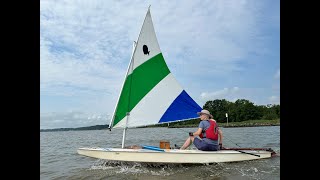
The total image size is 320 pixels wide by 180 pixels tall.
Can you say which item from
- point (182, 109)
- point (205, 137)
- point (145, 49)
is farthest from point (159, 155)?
point (145, 49)

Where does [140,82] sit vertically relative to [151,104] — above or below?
above

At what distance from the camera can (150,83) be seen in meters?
11.1

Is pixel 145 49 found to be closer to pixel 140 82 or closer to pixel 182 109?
pixel 140 82

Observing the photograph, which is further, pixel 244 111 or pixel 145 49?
pixel 244 111

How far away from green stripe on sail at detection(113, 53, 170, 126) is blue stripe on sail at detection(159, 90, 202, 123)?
1036 mm

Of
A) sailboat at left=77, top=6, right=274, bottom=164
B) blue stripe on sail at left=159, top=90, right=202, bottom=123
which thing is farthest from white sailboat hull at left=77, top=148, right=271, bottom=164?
blue stripe on sail at left=159, top=90, right=202, bottom=123

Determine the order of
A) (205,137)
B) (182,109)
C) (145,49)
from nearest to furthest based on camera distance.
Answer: (205,137) → (145,49) → (182,109)

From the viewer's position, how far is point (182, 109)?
11594mm

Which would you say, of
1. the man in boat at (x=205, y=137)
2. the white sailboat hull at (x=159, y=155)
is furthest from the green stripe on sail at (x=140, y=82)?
the man in boat at (x=205, y=137)

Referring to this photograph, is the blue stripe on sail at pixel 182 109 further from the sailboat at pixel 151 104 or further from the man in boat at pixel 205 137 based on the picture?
the man in boat at pixel 205 137

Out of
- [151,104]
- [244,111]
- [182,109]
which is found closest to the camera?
[151,104]

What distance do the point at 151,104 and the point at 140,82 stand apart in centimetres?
88

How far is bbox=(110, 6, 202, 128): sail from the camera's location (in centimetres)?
1062
